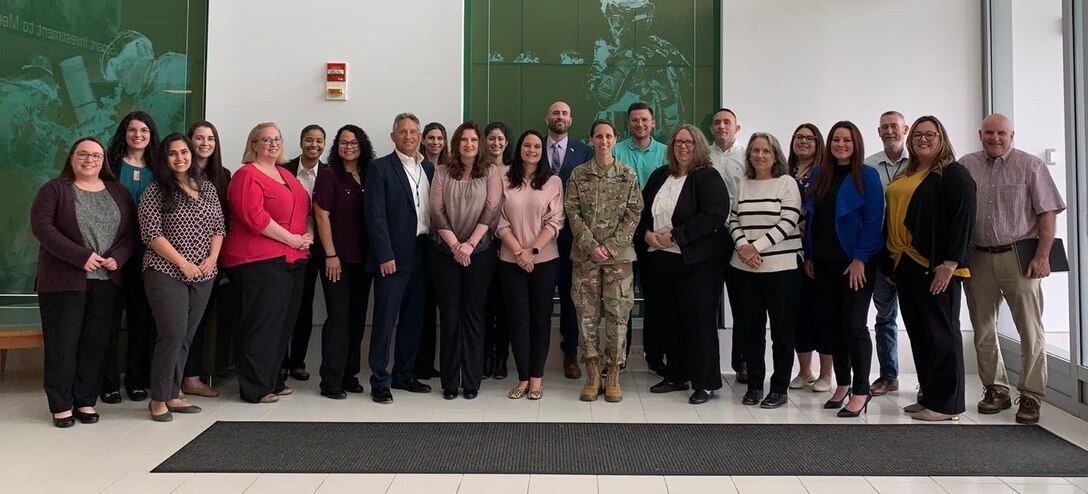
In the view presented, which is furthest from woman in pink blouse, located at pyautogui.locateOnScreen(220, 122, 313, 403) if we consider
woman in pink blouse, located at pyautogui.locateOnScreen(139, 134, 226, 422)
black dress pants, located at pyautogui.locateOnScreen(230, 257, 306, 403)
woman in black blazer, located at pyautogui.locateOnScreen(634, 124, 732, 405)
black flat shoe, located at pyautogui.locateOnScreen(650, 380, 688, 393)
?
black flat shoe, located at pyautogui.locateOnScreen(650, 380, 688, 393)

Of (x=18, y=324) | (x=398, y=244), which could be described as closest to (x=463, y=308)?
(x=398, y=244)

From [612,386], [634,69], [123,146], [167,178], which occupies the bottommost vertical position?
[612,386]

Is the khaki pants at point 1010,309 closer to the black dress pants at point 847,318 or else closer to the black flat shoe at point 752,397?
the black dress pants at point 847,318

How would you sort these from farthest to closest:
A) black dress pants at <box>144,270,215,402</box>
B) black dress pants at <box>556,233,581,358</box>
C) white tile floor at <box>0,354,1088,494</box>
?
black dress pants at <box>556,233,581,358</box>
black dress pants at <box>144,270,215,402</box>
white tile floor at <box>0,354,1088,494</box>

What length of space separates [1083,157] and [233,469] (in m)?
4.65

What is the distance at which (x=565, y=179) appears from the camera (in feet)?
15.6

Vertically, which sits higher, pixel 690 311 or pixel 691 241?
pixel 691 241

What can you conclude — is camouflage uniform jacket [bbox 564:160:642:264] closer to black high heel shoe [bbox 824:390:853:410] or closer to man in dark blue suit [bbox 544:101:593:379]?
man in dark blue suit [bbox 544:101:593:379]

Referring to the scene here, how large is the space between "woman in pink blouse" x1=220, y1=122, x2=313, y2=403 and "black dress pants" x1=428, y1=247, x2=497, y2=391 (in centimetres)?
84

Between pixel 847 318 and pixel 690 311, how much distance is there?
85 centimetres

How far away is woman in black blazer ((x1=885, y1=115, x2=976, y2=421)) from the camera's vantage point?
379 cm

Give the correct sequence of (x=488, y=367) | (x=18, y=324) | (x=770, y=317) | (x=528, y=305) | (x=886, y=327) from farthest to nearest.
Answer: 1. (x=488, y=367)
2. (x=886, y=327)
3. (x=18, y=324)
4. (x=528, y=305)
5. (x=770, y=317)

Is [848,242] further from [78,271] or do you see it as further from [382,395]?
[78,271]

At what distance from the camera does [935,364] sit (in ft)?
Result: 12.8
